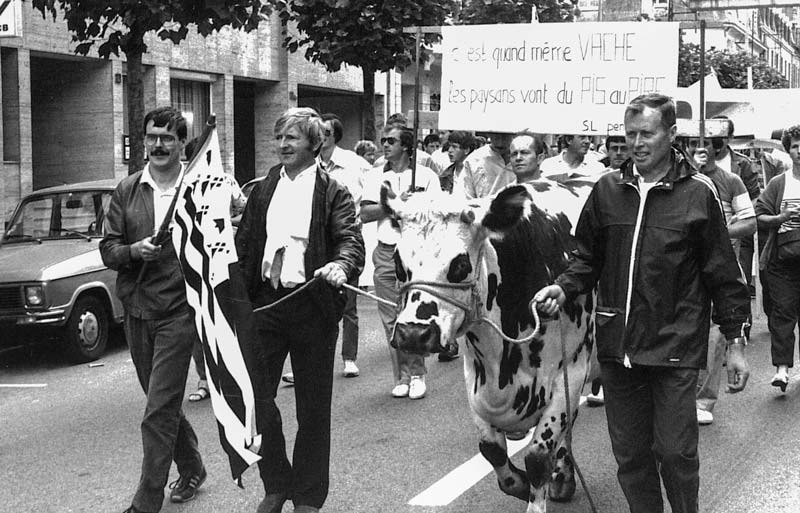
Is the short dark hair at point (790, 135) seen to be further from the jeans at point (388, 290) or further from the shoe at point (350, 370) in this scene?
the shoe at point (350, 370)


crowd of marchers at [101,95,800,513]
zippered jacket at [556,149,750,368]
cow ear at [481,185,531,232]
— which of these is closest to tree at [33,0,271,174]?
crowd of marchers at [101,95,800,513]

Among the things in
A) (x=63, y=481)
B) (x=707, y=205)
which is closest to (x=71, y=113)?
(x=63, y=481)

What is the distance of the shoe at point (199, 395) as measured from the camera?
9133 millimetres

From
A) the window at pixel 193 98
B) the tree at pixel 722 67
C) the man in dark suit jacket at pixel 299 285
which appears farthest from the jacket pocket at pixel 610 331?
the tree at pixel 722 67

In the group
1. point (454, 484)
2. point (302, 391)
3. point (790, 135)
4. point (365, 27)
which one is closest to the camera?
point (302, 391)

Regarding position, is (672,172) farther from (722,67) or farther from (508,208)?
(722,67)

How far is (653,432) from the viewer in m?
4.82

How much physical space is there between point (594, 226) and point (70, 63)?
56.8ft

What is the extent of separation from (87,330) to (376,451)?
478 centimetres

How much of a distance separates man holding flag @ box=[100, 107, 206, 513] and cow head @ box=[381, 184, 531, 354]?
1.36m

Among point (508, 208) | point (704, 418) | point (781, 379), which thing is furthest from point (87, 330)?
point (508, 208)

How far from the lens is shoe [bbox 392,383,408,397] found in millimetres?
9031

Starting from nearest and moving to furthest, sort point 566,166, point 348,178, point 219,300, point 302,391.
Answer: point 219,300 < point 302,391 < point 348,178 < point 566,166

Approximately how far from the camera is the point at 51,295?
10578 mm
